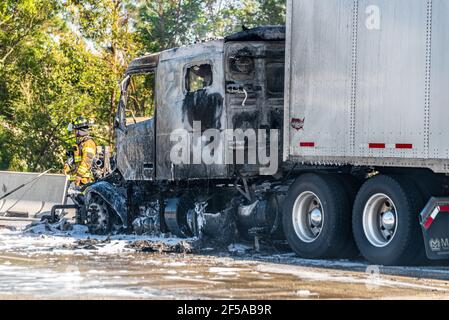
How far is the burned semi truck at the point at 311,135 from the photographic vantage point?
A: 13039 millimetres

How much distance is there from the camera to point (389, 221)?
13695 mm

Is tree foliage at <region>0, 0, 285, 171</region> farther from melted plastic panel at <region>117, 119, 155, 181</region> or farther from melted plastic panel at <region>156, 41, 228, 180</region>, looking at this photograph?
melted plastic panel at <region>156, 41, 228, 180</region>

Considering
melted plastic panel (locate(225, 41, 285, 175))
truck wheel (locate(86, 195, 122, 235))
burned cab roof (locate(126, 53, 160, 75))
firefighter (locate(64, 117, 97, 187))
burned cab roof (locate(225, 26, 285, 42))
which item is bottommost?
truck wheel (locate(86, 195, 122, 235))

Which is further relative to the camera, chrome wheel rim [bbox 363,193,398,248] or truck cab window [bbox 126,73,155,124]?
truck cab window [bbox 126,73,155,124]

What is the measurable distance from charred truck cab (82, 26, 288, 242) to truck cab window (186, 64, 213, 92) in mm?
16

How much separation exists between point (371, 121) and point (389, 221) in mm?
1284

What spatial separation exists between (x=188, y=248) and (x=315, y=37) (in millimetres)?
3707

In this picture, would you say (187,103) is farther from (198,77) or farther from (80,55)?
(80,55)

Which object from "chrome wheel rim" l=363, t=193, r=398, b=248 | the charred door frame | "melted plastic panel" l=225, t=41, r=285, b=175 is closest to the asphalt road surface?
"chrome wheel rim" l=363, t=193, r=398, b=248

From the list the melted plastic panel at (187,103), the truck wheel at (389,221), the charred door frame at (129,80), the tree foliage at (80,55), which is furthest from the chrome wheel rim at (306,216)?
the tree foliage at (80,55)

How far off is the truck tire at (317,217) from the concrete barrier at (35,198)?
8930 mm

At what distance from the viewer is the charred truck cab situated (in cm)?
1623

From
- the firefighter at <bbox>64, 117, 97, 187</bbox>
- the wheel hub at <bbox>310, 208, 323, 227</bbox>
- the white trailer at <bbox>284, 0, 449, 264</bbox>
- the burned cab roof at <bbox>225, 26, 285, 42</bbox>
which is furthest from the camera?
the firefighter at <bbox>64, 117, 97, 187</bbox>
